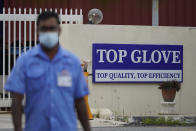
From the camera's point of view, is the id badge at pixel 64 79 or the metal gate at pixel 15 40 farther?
the metal gate at pixel 15 40

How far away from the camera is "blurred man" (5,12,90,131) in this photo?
4391 millimetres

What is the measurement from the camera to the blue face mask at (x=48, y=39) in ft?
14.4

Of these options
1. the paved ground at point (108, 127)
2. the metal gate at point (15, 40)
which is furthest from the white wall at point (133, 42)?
the paved ground at point (108, 127)

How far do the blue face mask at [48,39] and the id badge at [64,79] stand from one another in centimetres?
23

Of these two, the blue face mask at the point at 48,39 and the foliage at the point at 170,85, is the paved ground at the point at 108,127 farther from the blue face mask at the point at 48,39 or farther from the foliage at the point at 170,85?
the blue face mask at the point at 48,39

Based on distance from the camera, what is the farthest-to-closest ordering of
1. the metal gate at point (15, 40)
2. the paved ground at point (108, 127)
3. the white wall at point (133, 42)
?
the white wall at point (133, 42) → the metal gate at point (15, 40) → the paved ground at point (108, 127)

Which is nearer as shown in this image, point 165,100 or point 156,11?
point 165,100

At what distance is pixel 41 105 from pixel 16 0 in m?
14.4

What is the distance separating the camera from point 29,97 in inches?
175

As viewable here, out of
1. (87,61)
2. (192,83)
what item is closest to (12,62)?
(87,61)

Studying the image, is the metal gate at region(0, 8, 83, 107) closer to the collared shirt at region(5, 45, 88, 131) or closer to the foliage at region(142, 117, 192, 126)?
the foliage at region(142, 117, 192, 126)

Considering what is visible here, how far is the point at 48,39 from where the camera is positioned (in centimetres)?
438

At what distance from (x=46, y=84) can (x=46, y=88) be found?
1.2 inches

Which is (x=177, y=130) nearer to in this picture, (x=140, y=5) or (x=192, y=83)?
(x=192, y=83)
